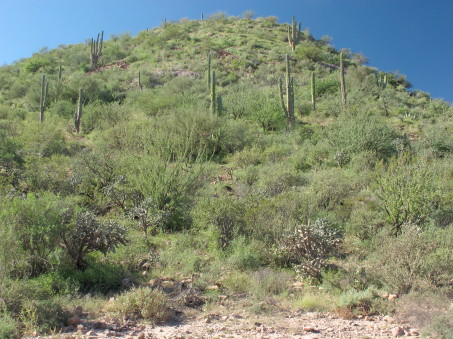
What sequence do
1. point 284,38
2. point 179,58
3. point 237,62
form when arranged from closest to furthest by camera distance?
point 237,62 → point 179,58 → point 284,38

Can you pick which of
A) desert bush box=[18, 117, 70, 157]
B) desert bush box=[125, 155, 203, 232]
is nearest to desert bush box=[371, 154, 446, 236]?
desert bush box=[125, 155, 203, 232]

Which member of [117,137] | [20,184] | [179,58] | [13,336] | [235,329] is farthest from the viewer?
[179,58]

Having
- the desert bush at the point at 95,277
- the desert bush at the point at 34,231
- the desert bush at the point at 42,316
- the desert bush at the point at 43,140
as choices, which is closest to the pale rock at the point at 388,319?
the desert bush at the point at 95,277

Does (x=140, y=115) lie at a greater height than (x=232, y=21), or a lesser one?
lesser

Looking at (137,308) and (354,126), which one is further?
(354,126)

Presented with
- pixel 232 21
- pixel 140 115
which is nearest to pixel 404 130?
pixel 140 115

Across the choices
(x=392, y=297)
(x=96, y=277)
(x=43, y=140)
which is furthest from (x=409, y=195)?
(x=43, y=140)

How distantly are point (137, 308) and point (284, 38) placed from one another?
40.3 m

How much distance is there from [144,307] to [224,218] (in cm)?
354

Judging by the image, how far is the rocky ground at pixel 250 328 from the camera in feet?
16.3

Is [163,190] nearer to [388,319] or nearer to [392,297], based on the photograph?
[392,297]

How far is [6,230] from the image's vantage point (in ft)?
20.3

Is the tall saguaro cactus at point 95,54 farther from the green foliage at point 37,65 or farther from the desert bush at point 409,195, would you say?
the desert bush at point 409,195

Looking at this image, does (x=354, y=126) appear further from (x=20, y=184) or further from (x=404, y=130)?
(x=20, y=184)
